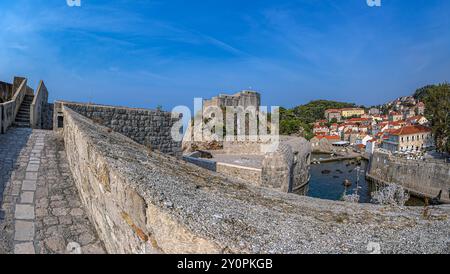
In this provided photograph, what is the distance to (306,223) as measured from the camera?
6.50 ft

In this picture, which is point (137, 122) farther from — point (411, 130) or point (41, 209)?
point (411, 130)

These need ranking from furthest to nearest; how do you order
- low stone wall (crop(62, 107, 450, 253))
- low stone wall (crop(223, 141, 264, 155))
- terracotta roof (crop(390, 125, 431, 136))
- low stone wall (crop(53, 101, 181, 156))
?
terracotta roof (crop(390, 125, 431, 136)) < low stone wall (crop(223, 141, 264, 155)) < low stone wall (crop(53, 101, 181, 156)) < low stone wall (crop(62, 107, 450, 253))

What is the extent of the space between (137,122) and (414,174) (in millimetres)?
33347

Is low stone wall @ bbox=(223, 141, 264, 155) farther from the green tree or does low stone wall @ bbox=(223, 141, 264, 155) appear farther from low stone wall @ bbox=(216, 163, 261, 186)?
the green tree

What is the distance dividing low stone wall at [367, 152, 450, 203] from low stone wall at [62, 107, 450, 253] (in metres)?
31.8

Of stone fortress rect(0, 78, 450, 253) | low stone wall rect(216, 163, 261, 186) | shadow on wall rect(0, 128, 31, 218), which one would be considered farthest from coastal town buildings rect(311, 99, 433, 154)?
stone fortress rect(0, 78, 450, 253)

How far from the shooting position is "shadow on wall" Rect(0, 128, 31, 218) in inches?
167

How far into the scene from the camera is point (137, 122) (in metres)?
8.09

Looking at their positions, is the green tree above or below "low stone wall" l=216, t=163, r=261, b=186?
above

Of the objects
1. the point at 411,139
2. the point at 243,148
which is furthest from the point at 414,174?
the point at 243,148

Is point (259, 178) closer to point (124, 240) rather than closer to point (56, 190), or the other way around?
point (56, 190)

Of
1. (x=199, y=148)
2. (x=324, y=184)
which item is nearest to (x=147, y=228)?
(x=199, y=148)

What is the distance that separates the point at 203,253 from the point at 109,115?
6.92 metres

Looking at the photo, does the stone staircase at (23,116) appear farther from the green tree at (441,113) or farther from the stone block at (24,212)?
the green tree at (441,113)
